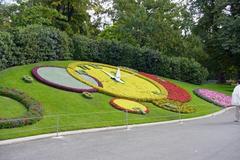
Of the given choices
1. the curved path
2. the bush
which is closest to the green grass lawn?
the curved path

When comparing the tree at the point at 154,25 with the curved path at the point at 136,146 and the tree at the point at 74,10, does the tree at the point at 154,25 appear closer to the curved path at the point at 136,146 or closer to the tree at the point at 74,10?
the tree at the point at 74,10

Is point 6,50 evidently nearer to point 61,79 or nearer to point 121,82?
point 61,79

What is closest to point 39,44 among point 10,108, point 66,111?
point 66,111

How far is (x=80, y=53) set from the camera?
31.5 metres

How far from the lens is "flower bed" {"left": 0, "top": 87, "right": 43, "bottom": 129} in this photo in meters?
12.5

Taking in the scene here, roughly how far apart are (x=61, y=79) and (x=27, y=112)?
7605 mm

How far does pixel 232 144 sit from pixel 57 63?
16466 millimetres

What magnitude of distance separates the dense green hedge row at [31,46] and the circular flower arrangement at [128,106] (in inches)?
291

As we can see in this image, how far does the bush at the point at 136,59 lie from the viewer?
1259 inches

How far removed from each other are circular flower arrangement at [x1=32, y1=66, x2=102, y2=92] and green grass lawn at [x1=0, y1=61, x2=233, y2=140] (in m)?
0.47

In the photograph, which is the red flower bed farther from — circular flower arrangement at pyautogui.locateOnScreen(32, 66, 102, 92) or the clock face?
circular flower arrangement at pyautogui.locateOnScreen(32, 66, 102, 92)

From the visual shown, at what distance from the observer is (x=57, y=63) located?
25.8 meters

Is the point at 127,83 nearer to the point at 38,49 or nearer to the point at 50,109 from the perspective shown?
the point at 38,49

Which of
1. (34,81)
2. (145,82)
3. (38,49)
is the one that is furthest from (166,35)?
(34,81)
